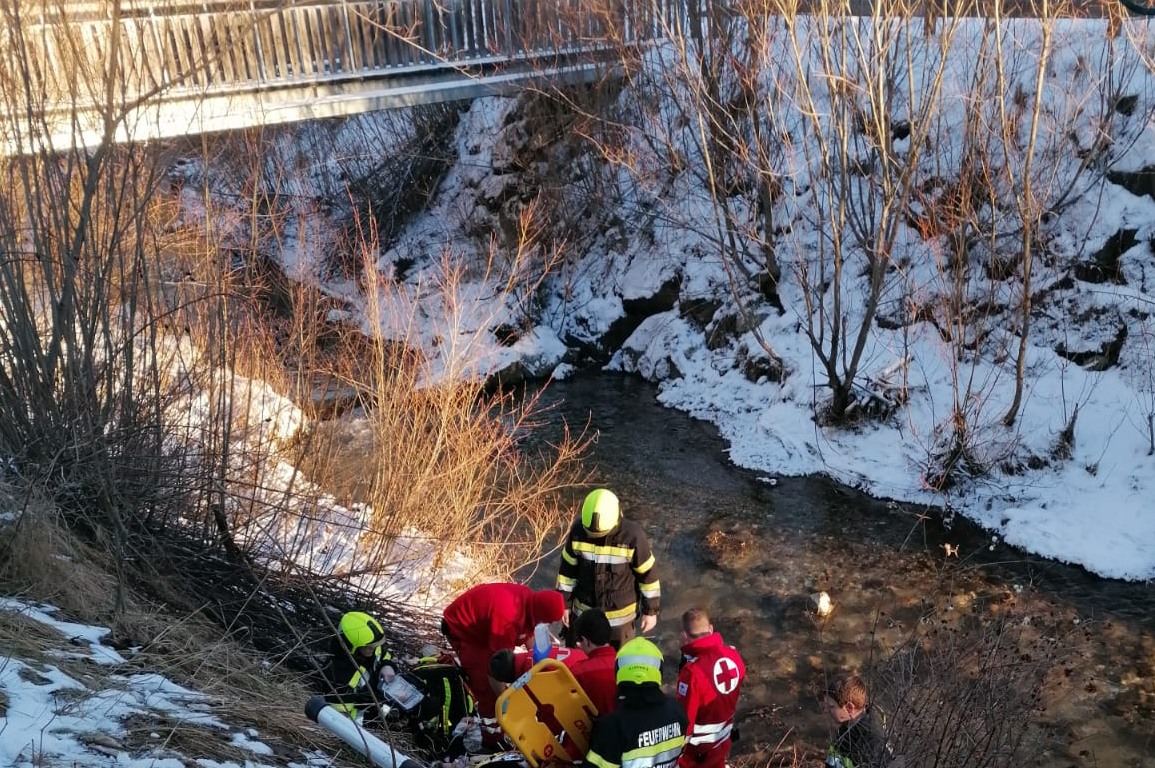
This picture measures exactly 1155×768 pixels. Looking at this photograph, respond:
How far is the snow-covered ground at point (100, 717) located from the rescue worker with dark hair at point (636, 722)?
4.31 feet

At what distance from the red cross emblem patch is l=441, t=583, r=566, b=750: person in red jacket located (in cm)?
104

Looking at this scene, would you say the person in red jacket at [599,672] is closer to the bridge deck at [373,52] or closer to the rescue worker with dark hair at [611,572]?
the rescue worker with dark hair at [611,572]

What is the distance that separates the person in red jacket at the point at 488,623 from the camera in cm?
517

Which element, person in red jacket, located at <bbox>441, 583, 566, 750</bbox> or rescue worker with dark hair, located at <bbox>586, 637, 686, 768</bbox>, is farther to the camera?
person in red jacket, located at <bbox>441, 583, 566, 750</bbox>

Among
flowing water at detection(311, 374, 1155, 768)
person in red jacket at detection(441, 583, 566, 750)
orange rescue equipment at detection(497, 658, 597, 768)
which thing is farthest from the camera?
flowing water at detection(311, 374, 1155, 768)

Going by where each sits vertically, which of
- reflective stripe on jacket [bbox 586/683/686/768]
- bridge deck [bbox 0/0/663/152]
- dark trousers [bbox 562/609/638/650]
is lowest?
dark trousers [bbox 562/609/638/650]

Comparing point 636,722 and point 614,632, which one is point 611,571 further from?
point 636,722

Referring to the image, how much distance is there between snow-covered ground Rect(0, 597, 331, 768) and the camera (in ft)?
10.8

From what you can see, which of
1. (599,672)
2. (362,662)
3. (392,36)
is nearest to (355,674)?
(362,662)

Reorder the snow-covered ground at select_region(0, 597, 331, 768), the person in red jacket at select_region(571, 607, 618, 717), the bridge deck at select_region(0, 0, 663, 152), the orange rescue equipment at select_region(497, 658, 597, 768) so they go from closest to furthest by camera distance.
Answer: the snow-covered ground at select_region(0, 597, 331, 768) → the orange rescue equipment at select_region(497, 658, 597, 768) → the person in red jacket at select_region(571, 607, 618, 717) → the bridge deck at select_region(0, 0, 663, 152)

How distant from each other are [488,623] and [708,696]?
1.36 m

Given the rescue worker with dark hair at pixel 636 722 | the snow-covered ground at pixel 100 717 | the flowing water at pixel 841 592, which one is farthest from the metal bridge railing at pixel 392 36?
the rescue worker with dark hair at pixel 636 722

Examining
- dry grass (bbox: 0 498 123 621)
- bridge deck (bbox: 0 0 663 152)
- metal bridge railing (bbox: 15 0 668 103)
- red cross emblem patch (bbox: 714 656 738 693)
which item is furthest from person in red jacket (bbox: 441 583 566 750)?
metal bridge railing (bbox: 15 0 668 103)

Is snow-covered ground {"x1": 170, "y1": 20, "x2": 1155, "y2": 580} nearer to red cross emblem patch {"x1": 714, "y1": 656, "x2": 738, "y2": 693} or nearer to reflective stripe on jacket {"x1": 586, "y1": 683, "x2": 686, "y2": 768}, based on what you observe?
red cross emblem patch {"x1": 714, "y1": 656, "x2": 738, "y2": 693}
